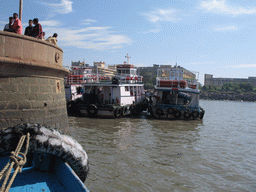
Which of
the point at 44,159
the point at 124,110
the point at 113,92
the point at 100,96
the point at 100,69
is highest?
the point at 100,69

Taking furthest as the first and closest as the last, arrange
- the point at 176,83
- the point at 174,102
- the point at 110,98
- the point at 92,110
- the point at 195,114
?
the point at 174,102 < the point at 110,98 < the point at 176,83 < the point at 195,114 < the point at 92,110

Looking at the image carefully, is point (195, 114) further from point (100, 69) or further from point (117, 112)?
point (100, 69)

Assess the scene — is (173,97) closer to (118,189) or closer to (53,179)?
(118,189)

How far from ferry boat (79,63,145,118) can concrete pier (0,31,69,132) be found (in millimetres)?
11632

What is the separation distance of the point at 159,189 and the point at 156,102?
1514cm

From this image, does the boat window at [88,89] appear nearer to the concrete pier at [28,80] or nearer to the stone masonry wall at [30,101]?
the stone masonry wall at [30,101]

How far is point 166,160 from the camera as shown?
9195 millimetres

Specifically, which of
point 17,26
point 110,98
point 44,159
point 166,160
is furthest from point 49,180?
point 110,98

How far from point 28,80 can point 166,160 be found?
609 cm

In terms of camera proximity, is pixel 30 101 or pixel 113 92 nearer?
pixel 30 101

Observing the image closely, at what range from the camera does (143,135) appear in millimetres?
13562

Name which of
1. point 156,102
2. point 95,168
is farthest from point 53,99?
point 156,102

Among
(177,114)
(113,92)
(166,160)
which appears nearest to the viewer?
(166,160)

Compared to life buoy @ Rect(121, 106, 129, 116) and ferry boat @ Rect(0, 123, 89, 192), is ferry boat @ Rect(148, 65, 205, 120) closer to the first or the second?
life buoy @ Rect(121, 106, 129, 116)
